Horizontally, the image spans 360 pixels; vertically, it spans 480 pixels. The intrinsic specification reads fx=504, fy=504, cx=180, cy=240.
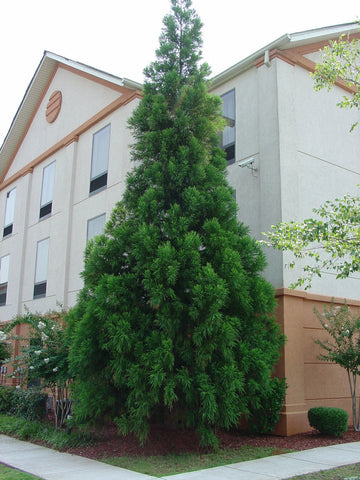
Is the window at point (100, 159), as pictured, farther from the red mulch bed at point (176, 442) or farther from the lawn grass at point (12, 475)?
the lawn grass at point (12, 475)

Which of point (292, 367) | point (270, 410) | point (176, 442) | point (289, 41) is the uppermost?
point (289, 41)

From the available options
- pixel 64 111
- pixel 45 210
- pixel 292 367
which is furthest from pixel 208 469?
pixel 64 111

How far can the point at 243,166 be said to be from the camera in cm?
1289

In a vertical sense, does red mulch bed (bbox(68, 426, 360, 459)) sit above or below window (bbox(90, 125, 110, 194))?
below

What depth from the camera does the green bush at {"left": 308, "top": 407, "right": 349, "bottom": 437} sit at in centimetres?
1023

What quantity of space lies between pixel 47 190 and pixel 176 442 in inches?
529

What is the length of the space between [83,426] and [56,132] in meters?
13.8

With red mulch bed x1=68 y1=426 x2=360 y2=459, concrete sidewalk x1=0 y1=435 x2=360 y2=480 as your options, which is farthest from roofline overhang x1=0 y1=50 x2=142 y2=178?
concrete sidewalk x1=0 y1=435 x2=360 y2=480

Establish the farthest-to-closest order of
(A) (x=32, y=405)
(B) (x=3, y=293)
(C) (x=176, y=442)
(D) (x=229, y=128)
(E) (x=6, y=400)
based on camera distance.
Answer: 1. (B) (x=3, y=293)
2. (E) (x=6, y=400)
3. (D) (x=229, y=128)
4. (A) (x=32, y=405)
5. (C) (x=176, y=442)

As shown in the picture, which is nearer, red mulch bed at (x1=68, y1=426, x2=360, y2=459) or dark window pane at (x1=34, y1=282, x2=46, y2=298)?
red mulch bed at (x1=68, y1=426, x2=360, y2=459)

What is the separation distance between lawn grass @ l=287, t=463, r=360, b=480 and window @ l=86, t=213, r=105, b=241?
1067cm

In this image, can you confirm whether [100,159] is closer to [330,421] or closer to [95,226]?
[95,226]

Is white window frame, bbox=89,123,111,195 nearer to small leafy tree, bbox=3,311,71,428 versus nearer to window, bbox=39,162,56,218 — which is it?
window, bbox=39,162,56,218

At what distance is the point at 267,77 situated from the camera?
12969 millimetres
